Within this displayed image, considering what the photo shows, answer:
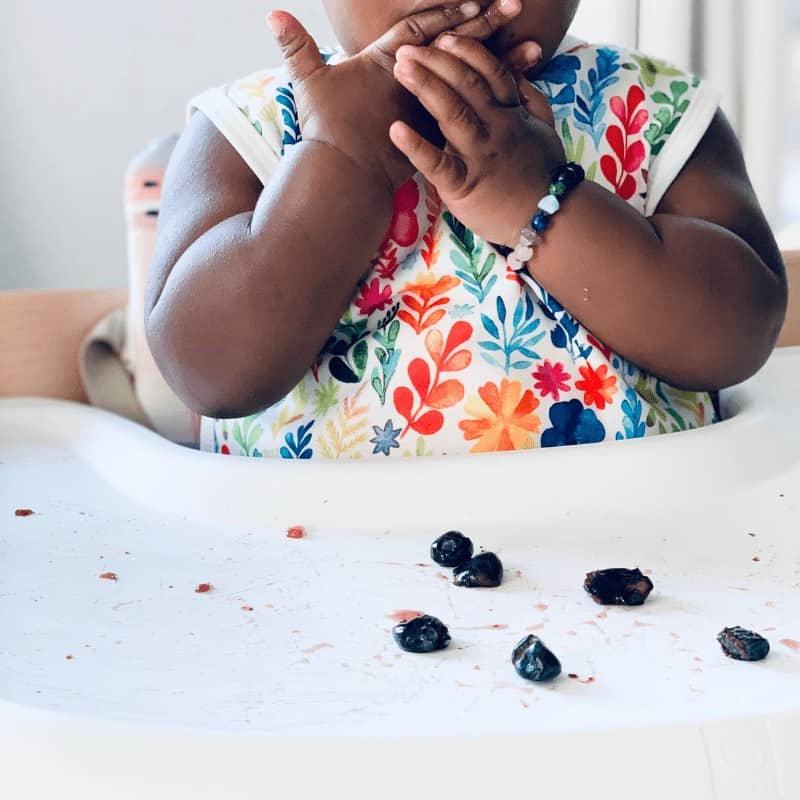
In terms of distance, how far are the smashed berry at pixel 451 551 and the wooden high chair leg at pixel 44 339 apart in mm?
502

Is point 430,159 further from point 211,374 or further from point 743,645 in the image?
point 743,645

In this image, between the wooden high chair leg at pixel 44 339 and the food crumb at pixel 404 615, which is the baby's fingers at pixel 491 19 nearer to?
the food crumb at pixel 404 615

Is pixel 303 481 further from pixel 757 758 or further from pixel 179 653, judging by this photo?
pixel 757 758

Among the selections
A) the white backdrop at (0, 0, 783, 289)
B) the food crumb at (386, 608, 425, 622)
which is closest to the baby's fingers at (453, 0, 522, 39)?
the food crumb at (386, 608, 425, 622)

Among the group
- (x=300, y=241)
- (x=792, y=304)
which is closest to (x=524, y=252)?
(x=300, y=241)

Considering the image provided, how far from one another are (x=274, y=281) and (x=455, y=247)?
0.14 metres

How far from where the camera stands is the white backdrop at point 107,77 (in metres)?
1.23

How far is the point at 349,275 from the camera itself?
2.10ft

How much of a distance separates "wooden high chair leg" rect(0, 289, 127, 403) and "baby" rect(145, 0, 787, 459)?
0.22 metres

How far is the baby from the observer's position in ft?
2.03

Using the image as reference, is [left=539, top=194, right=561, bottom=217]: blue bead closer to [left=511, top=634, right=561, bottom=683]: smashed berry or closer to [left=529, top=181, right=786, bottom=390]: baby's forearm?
[left=529, top=181, right=786, bottom=390]: baby's forearm

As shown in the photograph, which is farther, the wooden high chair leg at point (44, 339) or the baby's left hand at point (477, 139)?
the wooden high chair leg at point (44, 339)

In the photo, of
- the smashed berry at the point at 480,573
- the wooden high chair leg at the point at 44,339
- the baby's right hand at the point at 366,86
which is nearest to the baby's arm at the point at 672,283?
the baby's right hand at the point at 366,86

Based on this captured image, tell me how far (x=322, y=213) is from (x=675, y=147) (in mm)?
259
